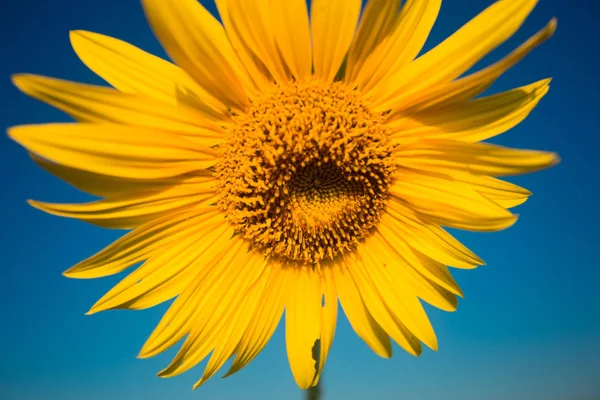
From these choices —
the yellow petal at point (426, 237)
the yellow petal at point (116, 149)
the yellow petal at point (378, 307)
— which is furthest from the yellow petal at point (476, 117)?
the yellow petal at point (116, 149)

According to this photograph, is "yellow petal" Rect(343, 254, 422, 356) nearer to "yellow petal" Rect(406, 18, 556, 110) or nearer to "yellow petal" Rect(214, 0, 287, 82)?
"yellow petal" Rect(406, 18, 556, 110)

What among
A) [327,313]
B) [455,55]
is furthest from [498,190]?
[327,313]

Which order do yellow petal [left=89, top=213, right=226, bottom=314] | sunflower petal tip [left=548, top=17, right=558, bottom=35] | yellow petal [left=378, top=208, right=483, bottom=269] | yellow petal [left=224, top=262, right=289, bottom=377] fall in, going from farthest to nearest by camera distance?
yellow petal [left=224, top=262, right=289, bottom=377], yellow petal [left=378, top=208, right=483, bottom=269], yellow petal [left=89, top=213, right=226, bottom=314], sunflower petal tip [left=548, top=17, right=558, bottom=35]

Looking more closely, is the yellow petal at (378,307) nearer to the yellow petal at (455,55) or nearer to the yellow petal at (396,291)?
the yellow petal at (396,291)

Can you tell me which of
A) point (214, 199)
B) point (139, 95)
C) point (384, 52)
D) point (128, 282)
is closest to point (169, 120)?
point (139, 95)

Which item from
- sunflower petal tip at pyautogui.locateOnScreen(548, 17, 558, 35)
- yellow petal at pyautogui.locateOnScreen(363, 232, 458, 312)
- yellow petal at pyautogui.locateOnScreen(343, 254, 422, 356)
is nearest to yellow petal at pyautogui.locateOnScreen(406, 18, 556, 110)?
sunflower petal tip at pyautogui.locateOnScreen(548, 17, 558, 35)

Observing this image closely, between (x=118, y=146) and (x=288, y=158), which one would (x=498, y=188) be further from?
(x=118, y=146)
